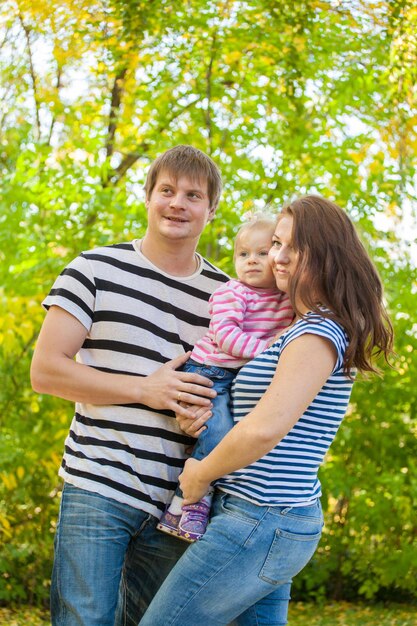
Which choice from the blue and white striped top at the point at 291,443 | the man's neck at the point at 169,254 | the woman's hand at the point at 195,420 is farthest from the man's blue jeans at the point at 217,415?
the man's neck at the point at 169,254

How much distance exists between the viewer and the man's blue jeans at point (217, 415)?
217 centimetres

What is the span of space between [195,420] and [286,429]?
37 centimetres

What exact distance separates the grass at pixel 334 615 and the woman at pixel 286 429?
3071 mm

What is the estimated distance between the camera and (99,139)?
4.69 metres

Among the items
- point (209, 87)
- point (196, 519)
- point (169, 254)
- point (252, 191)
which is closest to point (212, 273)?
point (169, 254)

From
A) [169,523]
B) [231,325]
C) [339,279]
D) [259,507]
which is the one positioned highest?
[339,279]

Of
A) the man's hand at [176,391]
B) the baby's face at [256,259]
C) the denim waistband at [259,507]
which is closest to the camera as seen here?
the denim waistband at [259,507]

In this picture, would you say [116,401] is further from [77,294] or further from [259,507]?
[259,507]

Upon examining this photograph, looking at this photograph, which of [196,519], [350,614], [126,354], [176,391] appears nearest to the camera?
[196,519]

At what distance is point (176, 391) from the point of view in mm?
2252

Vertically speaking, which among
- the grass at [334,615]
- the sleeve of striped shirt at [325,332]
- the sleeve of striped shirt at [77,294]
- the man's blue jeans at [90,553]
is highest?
the sleeve of striped shirt at [77,294]

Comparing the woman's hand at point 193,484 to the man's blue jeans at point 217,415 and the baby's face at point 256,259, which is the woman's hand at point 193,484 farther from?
the baby's face at point 256,259

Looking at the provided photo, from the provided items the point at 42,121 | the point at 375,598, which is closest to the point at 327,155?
the point at 375,598

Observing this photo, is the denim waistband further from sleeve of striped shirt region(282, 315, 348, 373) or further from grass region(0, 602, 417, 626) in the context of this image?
grass region(0, 602, 417, 626)
